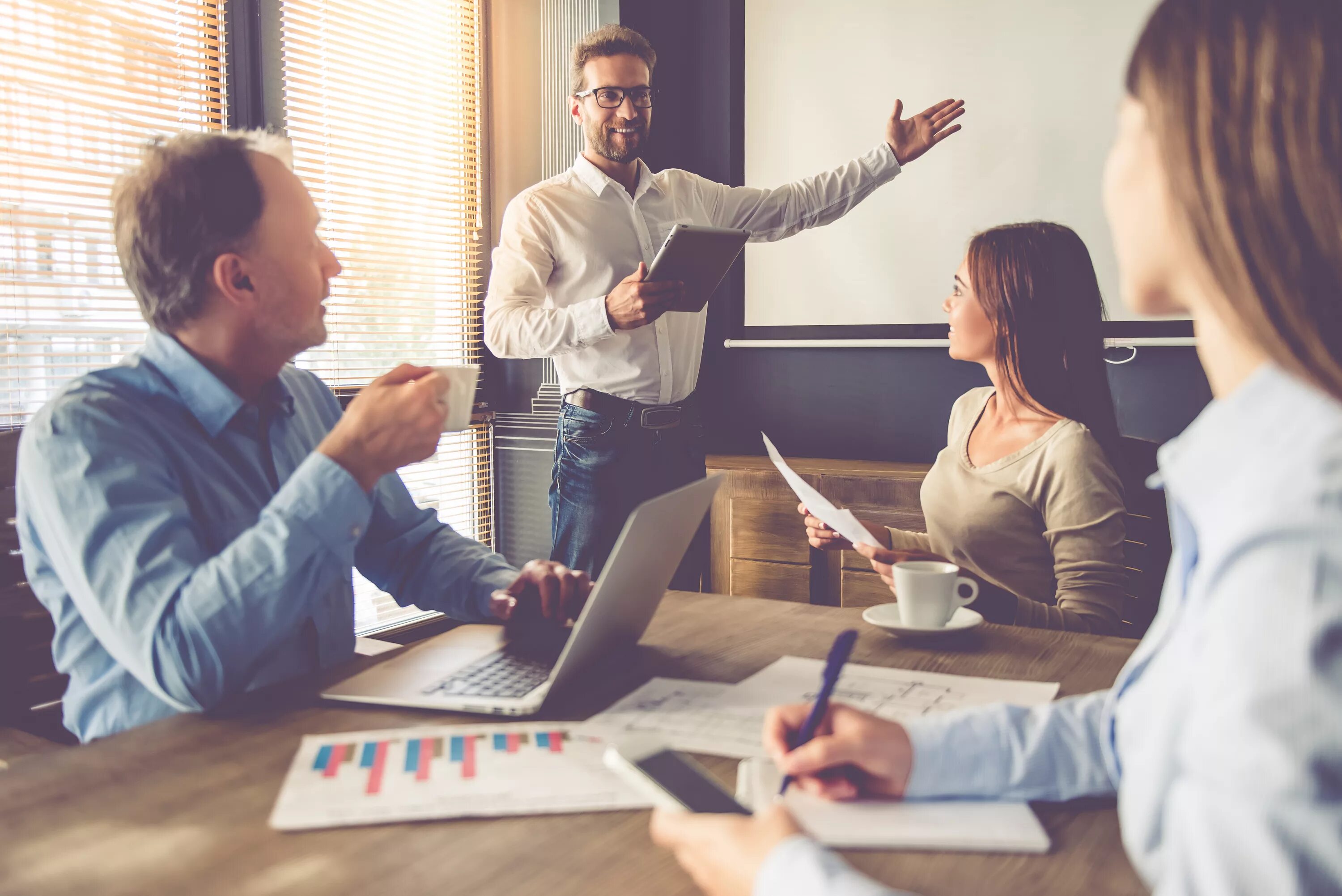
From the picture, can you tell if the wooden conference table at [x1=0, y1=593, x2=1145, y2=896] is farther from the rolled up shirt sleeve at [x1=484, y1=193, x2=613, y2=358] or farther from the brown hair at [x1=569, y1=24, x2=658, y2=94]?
the brown hair at [x1=569, y1=24, x2=658, y2=94]

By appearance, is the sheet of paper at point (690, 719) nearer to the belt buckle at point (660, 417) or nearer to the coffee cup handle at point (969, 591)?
the coffee cup handle at point (969, 591)

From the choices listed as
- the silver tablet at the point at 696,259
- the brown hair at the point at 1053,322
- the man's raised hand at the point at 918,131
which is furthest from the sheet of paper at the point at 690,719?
the man's raised hand at the point at 918,131

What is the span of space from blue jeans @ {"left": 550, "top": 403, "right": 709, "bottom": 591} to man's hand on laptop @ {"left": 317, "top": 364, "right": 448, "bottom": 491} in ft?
5.43

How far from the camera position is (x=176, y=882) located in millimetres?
640

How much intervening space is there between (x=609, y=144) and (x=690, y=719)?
7.40 feet

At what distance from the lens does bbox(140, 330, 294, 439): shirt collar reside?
119 cm

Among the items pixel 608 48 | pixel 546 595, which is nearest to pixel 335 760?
pixel 546 595

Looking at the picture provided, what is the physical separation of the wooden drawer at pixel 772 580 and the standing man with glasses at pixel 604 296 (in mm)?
447

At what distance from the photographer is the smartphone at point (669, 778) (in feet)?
2.23

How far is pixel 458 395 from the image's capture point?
1.19m

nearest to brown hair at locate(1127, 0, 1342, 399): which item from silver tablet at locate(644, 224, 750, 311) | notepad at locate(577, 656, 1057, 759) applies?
notepad at locate(577, 656, 1057, 759)

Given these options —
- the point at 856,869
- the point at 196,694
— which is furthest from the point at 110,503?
the point at 856,869

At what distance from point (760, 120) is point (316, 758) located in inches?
126

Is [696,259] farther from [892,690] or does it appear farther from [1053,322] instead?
[892,690]
